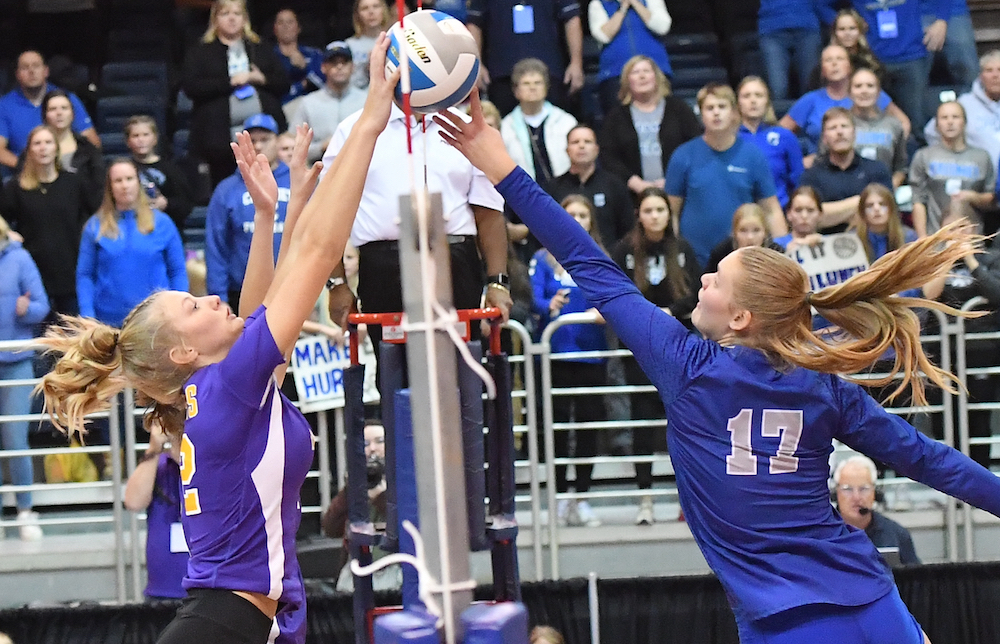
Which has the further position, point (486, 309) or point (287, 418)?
point (486, 309)

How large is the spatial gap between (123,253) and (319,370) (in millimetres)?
1609

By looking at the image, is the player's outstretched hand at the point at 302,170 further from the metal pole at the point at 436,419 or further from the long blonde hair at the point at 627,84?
the long blonde hair at the point at 627,84

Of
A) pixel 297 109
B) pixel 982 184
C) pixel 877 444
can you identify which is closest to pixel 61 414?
pixel 877 444

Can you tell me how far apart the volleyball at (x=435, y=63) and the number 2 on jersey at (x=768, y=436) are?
4.31 feet

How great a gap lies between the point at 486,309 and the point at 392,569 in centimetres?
275

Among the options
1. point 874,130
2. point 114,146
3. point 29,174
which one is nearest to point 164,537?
point 29,174

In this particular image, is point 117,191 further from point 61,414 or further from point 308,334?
point 61,414

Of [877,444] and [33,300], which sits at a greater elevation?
[33,300]

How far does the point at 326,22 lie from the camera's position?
39.3ft

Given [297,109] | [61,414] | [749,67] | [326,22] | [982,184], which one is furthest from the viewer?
[326,22]

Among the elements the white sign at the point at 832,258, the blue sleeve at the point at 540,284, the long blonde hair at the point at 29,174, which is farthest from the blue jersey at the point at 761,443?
the long blonde hair at the point at 29,174

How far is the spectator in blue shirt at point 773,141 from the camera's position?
8.53 meters

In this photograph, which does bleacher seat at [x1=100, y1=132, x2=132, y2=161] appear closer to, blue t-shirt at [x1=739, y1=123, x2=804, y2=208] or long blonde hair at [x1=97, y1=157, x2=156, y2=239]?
long blonde hair at [x1=97, y1=157, x2=156, y2=239]

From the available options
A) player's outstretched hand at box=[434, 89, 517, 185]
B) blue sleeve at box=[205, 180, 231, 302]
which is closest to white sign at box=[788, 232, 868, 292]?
blue sleeve at box=[205, 180, 231, 302]
